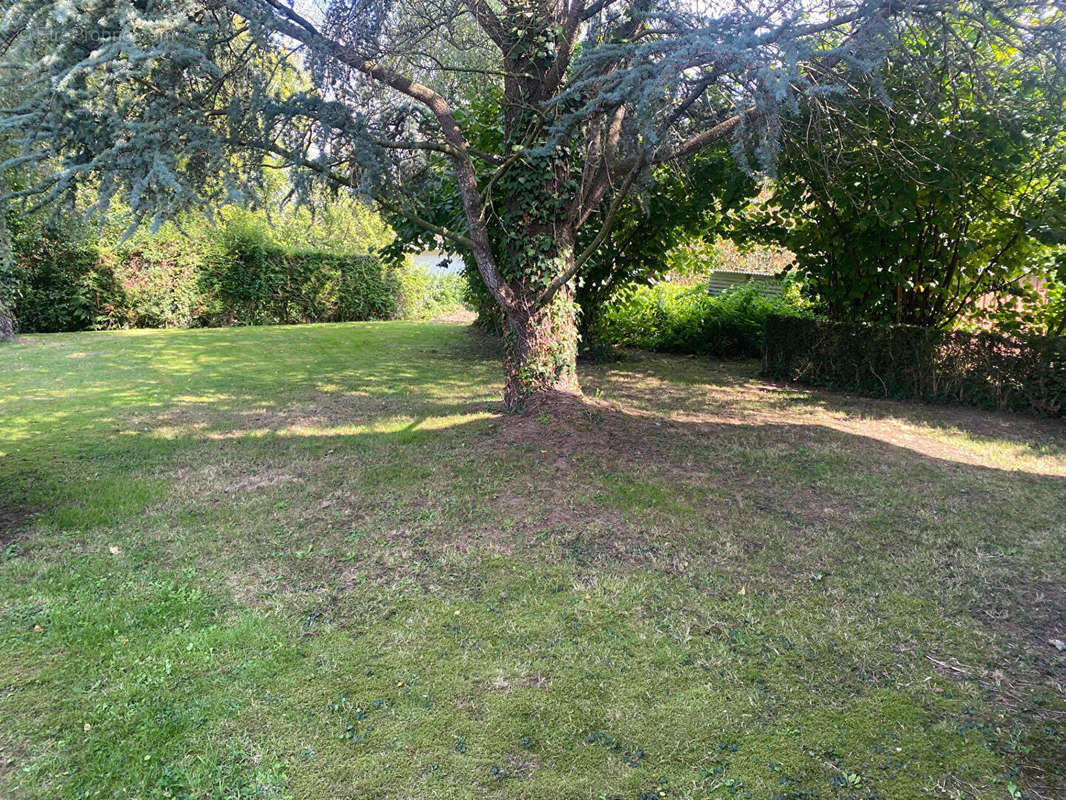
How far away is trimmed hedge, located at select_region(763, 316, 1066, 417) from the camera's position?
8.08 metres

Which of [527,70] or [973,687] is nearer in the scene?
[973,687]

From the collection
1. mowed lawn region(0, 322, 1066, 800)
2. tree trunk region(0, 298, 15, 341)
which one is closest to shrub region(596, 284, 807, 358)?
mowed lawn region(0, 322, 1066, 800)

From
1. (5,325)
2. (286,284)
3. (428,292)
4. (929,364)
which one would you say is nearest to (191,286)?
(286,284)

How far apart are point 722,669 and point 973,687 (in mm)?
1078

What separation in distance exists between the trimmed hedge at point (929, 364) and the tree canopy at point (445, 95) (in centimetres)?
392

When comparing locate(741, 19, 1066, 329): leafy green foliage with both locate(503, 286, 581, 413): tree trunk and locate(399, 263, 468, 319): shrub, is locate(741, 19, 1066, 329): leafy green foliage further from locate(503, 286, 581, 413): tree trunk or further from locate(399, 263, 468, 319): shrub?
locate(399, 263, 468, 319): shrub

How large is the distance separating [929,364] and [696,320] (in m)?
5.15

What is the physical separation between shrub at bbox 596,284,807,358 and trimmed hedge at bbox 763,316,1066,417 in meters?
2.34

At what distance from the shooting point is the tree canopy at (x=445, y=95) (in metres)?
3.90

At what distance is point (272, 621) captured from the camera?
11.2 feet

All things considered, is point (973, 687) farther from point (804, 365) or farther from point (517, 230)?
point (804, 365)

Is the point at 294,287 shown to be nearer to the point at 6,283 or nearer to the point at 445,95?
the point at 6,283

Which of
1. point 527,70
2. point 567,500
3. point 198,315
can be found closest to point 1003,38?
point 527,70

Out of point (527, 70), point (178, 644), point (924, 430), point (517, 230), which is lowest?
point (178, 644)
